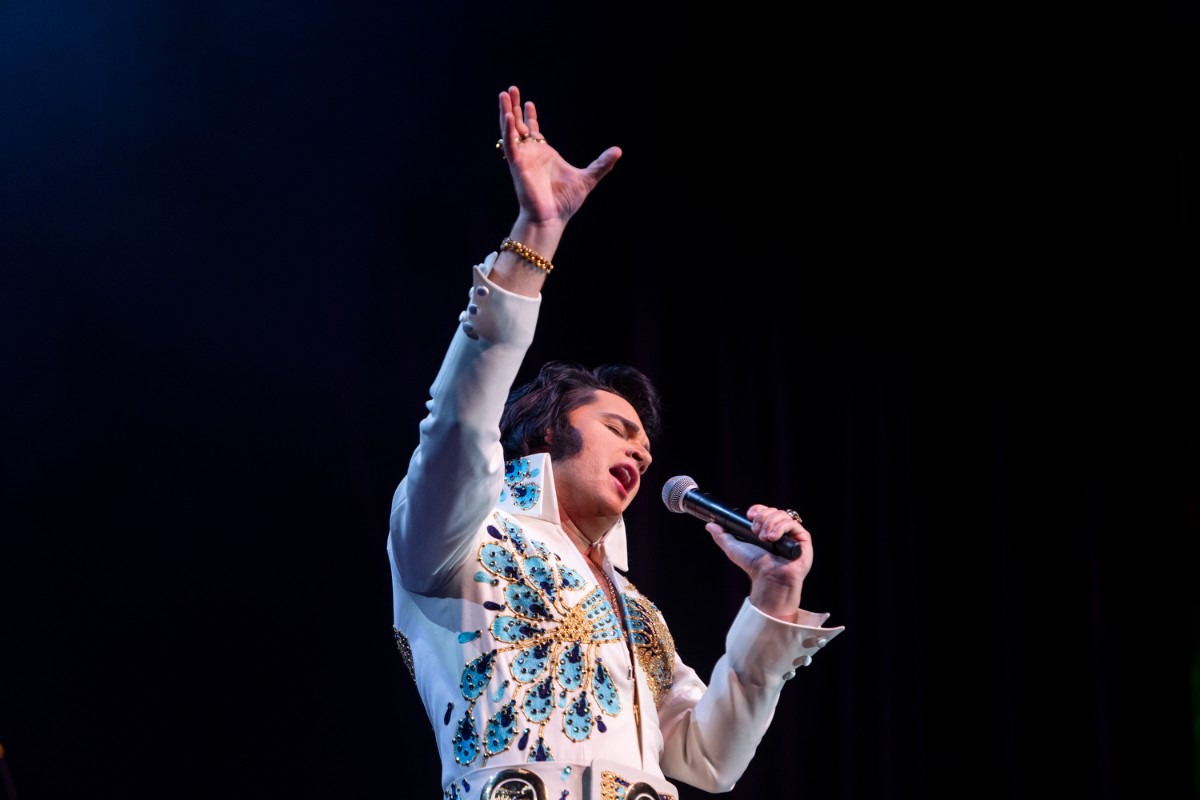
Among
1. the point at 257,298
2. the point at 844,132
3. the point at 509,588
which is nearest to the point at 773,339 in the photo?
the point at 844,132

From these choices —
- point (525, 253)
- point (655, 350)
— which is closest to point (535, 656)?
point (525, 253)

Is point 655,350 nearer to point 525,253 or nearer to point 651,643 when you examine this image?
point 651,643

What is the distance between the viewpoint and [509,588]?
6.51ft

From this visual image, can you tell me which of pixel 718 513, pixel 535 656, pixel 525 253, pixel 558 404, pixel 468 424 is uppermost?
pixel 525 253

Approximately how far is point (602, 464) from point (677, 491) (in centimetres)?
15

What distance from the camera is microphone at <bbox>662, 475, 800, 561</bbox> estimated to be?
7.00 ft

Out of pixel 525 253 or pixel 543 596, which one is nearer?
pixel 525 253

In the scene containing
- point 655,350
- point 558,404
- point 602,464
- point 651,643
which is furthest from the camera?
point 655,350

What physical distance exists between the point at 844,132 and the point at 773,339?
65 cm

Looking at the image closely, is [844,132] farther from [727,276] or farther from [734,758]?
[734,758]

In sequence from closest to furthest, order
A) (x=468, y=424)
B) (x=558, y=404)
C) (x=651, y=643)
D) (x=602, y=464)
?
(x=468, y=424) < (x=651, y=643) < (x=602, y=464) < (x=558, y=404)

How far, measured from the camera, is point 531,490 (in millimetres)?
2199

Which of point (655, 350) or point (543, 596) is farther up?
point (655, 350)

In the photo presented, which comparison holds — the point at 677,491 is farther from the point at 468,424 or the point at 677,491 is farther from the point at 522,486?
the point at 468,424
